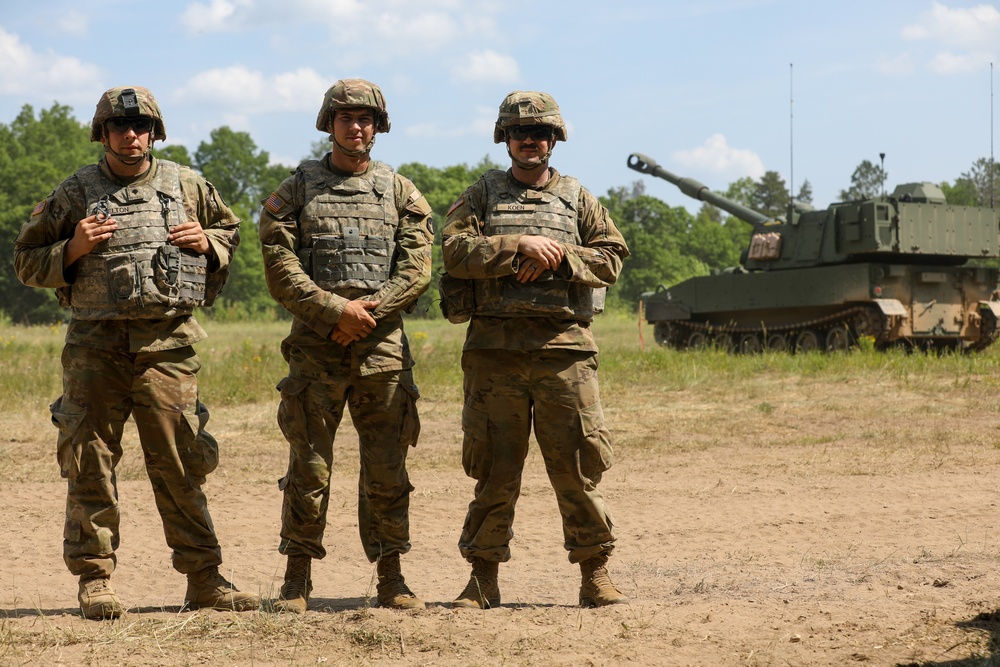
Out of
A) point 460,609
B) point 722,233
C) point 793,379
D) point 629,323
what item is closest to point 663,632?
point 460,609

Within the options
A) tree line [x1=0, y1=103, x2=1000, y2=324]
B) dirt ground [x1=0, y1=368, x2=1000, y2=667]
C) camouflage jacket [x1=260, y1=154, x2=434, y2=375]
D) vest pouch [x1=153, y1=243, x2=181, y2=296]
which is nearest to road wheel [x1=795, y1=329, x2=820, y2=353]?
dirt ground [x1=0, y1=368, x2=1000, y2=667]

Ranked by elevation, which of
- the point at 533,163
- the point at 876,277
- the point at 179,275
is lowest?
the point at 179,275

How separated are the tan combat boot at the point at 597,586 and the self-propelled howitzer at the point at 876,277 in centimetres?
1483

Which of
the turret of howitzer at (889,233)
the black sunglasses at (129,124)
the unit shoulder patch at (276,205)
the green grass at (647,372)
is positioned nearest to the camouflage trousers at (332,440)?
the unit shoulder patch at (276,205)

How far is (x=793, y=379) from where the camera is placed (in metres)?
15.9

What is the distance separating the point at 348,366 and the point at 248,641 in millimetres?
1252

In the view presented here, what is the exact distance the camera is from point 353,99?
530cm

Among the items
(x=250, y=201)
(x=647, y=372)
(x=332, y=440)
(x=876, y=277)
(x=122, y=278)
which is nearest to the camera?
(x=122, y=278)

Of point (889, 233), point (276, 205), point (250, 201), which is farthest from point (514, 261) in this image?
point (250, 201)

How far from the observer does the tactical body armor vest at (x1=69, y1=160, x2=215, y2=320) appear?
202 inches

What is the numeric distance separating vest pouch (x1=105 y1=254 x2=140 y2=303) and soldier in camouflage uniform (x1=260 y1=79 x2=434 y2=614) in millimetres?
560

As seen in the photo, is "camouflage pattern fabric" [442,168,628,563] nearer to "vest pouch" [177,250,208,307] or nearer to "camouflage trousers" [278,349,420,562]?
"camouflage trousers" [278,349,420,562]

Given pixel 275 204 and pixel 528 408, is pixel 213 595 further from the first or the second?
pixel 275 204

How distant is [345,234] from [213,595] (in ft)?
5.55
